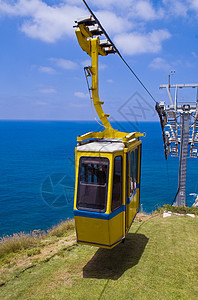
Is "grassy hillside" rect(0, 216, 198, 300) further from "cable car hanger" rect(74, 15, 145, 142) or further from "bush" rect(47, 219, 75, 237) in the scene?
"cable car hanger" rect(74, 15, 145, 142)

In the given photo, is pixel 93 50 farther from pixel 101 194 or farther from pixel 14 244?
pixel 14 244

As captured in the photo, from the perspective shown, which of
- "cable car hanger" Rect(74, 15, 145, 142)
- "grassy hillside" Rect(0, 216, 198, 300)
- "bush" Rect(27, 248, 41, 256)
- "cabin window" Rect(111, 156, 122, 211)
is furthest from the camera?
"bush" Rect(27, 248, 41, 256)

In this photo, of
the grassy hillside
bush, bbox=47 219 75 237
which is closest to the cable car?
the grassy hillside

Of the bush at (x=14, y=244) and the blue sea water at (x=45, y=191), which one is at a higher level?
the bush at (x=14, y=244)

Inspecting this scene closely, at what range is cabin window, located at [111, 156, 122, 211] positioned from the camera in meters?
6.04

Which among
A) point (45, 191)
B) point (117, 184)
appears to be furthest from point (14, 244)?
point (45, 191)

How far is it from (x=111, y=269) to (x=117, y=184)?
269cm

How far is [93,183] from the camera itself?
612cm

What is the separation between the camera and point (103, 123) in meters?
7.85

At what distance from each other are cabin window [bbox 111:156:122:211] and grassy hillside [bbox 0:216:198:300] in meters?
2.12

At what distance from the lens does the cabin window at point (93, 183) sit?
5953mm

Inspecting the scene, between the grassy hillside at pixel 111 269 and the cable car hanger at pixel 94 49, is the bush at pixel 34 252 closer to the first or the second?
the grassy hillside at pixel 111 269

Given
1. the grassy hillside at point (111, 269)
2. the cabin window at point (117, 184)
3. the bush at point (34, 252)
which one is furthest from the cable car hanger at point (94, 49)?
the bush at point (34, 252)

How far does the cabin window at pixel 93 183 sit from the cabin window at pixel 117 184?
0.82ft
